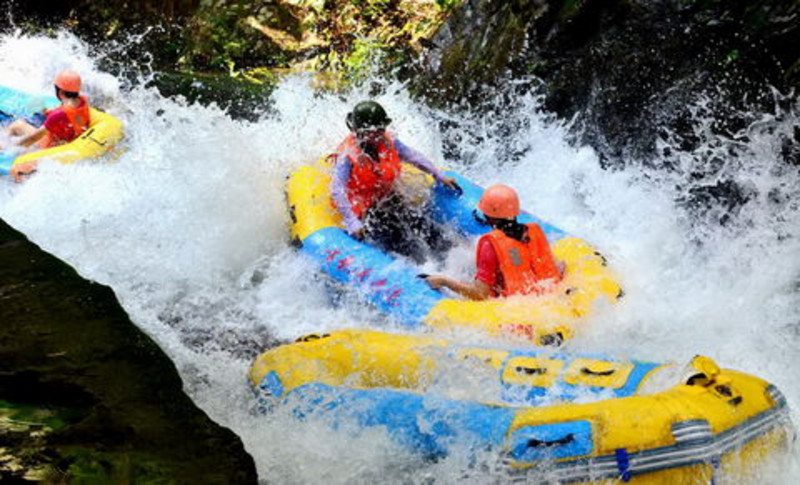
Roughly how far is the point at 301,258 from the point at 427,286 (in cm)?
127

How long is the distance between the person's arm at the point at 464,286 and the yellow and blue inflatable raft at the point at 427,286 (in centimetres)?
8

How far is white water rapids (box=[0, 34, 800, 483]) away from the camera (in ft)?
13.2

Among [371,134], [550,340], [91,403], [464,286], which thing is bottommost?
[91,403]

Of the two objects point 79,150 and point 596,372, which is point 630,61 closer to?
point 596,372

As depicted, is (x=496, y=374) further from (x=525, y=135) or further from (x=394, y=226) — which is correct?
(x=525, y=135)

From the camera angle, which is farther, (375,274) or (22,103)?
(22,103)

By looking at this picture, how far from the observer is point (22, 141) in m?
7.88

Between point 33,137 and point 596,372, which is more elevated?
point 33,137

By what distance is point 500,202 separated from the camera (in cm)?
490

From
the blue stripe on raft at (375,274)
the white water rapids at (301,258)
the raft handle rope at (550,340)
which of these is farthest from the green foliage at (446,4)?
the raft handle rope at (550,340)

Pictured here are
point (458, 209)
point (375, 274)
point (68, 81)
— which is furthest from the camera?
point (68, 81)

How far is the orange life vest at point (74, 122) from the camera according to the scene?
25.6 ft

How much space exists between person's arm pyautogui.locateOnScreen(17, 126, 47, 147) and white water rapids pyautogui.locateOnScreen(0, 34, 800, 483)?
0.78 m

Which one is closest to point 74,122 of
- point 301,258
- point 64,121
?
point 64,121
